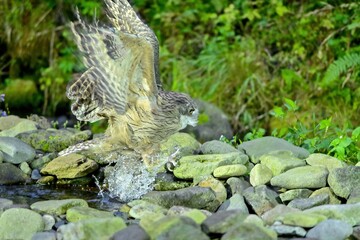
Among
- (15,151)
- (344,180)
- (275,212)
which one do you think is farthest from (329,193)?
(15,151)

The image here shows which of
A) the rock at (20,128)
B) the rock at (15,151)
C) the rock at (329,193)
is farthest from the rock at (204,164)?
the rock at (20,128)

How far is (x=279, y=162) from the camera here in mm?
6234

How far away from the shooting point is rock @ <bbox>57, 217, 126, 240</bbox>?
15.6 ft

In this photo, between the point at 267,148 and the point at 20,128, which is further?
the point at 20,128

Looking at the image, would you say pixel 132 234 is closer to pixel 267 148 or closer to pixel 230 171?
pixel 230 171

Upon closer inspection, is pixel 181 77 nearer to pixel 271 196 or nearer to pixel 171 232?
pixel 271 196

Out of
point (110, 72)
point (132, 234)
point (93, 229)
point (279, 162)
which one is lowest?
point (279, 162)

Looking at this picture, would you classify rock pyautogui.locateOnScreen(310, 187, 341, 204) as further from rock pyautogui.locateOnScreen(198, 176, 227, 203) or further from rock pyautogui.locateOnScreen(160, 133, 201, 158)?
rock pyautogui.locateOnScreen(160, 133, 201, 158)

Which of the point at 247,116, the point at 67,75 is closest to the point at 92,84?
the point at 247,116

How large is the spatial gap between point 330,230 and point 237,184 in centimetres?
142

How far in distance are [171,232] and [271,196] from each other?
4.86 ft

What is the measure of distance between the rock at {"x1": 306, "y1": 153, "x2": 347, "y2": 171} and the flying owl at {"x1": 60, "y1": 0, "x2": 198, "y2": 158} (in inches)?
38.7

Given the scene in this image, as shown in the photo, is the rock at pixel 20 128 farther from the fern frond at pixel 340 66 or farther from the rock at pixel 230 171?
the fern frond at pixel 340 66

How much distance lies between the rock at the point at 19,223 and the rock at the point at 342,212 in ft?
5.61
